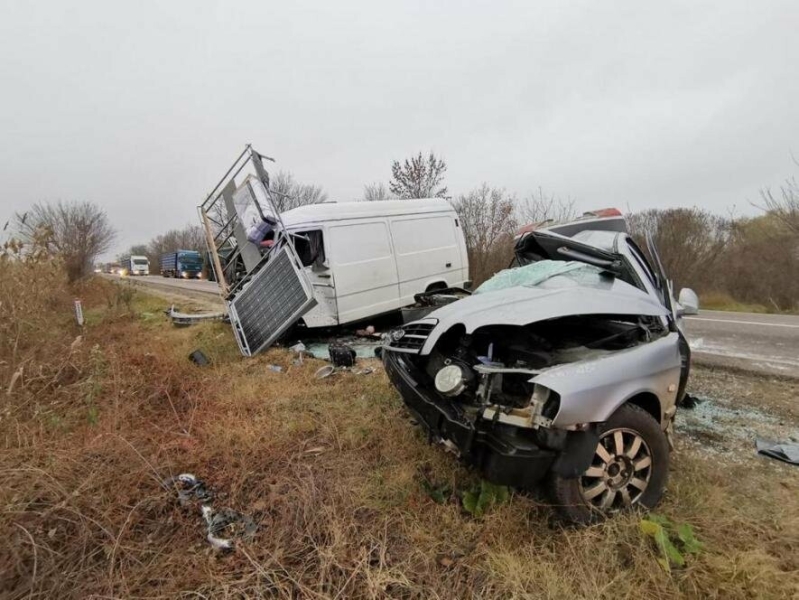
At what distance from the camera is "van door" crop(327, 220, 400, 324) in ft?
21.0

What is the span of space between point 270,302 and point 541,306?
171 inches

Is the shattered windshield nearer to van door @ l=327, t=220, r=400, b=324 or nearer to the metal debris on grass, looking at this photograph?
the metal debris on grass

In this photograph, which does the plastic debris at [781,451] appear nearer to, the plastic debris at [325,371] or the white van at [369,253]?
the plastic debris at [325,371]

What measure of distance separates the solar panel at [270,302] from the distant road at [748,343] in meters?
5.50

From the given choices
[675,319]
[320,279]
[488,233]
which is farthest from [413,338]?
[488,233]

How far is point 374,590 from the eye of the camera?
1.77 m

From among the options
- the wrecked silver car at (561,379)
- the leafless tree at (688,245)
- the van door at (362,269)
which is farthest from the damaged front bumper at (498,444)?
the leafless tree at (688,245)

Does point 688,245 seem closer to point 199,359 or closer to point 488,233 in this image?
point 488,233

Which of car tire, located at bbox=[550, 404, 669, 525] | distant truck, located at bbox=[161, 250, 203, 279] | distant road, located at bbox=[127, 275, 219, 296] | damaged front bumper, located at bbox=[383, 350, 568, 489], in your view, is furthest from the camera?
distant truck, located at bbox=[161, 250, 203, 279]

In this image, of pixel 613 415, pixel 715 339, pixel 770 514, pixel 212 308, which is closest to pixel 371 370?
pixel 613 415

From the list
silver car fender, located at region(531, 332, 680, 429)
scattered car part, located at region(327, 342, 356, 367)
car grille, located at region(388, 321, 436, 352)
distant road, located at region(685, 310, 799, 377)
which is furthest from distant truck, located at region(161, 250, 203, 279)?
silver car fender, located at region(531, 332, 680, 429)

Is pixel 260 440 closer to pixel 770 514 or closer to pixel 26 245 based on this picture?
pixel 770 514

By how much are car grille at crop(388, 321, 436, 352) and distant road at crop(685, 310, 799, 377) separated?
4662 millimetres

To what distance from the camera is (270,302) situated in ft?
18.9
